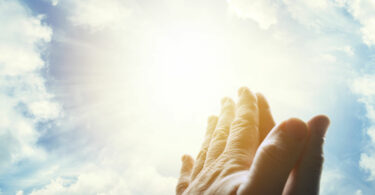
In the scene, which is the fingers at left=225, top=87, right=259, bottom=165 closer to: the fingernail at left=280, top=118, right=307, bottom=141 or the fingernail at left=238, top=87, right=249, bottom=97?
the fingernail at left=238, top=87, right=249, bottom=97

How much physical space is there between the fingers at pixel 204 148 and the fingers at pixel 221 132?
27cm

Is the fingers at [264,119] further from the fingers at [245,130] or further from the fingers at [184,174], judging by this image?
the fingers at [184,174]

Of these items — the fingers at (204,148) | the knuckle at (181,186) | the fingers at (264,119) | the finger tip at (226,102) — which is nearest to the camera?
the fingers at (264,119)

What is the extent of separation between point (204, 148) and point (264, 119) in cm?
132

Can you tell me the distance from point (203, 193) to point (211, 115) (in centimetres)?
239

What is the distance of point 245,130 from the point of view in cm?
248

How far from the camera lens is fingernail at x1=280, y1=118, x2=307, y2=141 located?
1.39 metres

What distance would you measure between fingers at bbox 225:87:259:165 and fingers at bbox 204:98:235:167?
0.49 meters

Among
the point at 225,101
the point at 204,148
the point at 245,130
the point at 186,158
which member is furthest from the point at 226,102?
the point at 186,158

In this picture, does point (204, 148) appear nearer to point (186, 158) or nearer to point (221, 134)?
point (221, 134)

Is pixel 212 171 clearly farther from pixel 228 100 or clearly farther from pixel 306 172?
pixel 228 100

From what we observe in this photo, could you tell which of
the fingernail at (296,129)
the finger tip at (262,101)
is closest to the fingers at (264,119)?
the finger tip at (262,101)

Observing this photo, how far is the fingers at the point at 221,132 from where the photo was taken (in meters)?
2.97

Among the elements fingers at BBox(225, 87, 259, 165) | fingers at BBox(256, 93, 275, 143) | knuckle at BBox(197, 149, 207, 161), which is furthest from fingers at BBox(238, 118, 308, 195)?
knuckle at BBox(197, 149, 207, 161)
